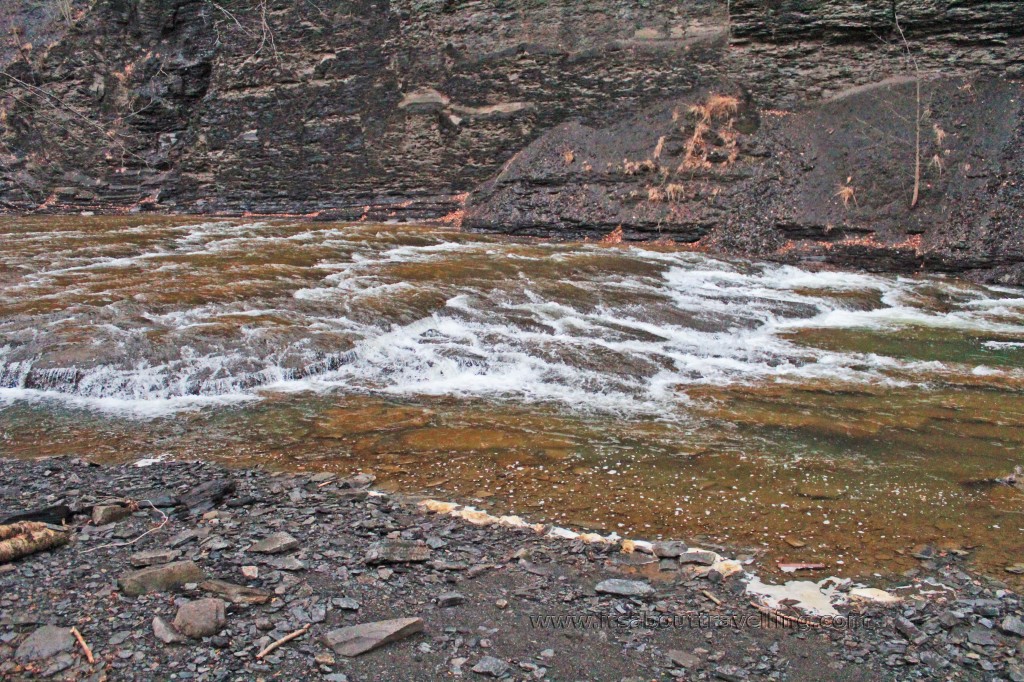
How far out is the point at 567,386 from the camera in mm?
7012

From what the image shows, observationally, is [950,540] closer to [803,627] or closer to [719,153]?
[803,627]

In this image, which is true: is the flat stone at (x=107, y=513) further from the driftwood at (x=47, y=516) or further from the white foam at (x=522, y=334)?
the white foam at (x=522, y=334)

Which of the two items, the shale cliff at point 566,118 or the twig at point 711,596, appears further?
the shale cliff at point 566,118

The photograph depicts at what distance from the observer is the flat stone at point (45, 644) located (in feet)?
9.67

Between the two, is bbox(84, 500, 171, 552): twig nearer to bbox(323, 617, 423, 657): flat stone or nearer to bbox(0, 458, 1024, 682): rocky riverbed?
bbox(0, 458, 1024, 682): rocky riverbed

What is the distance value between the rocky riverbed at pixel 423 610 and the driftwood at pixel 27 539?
0.06m

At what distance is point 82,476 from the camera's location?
500 cm

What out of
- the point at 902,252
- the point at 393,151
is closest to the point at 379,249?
the point at 393,151

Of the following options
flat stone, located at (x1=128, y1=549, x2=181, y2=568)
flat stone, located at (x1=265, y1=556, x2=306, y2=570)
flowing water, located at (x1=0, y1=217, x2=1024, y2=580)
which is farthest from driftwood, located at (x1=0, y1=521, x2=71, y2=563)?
flowing water, located at (x1=0, y1=217, x2=1024, y2=580)

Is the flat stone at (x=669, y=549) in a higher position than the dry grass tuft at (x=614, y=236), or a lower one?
lower

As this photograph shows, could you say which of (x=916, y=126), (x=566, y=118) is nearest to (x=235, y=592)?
(x=916, y=126)

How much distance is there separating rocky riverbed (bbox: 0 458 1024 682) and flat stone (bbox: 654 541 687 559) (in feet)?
0.04

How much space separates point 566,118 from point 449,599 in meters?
14.8

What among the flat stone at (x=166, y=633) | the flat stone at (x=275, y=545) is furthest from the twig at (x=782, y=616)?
the flat stone at (x=166, y=633)
